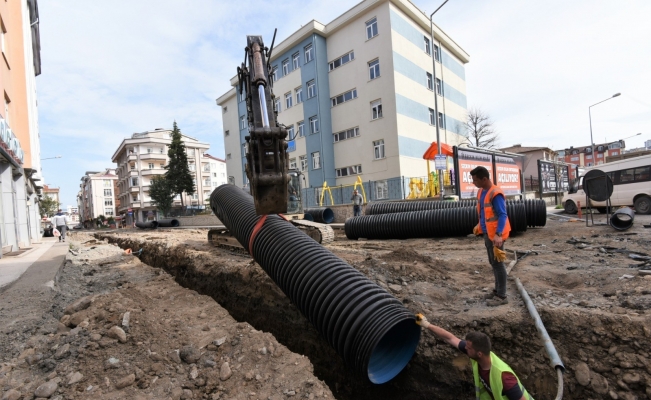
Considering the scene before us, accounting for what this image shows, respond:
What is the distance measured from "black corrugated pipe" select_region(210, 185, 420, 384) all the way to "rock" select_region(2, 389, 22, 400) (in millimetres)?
2369

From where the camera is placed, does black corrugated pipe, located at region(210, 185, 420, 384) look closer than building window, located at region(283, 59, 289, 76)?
Yes

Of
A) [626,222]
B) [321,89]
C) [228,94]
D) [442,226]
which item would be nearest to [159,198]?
[228,94]

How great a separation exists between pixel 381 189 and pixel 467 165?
21.1 feet

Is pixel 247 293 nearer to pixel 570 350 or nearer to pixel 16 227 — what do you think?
pixel 570 350

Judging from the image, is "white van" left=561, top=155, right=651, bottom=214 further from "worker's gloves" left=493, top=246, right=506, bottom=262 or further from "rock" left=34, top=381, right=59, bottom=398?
"rock" left=34, top=381, right=59, bottom=398

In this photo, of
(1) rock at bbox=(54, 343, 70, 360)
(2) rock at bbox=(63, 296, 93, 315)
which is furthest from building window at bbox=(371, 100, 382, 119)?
(1) rock at bbox=(54, 343, 70, 360)

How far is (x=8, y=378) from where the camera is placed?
9.09 ft

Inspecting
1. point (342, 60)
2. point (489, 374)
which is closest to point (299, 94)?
point (342, 60)

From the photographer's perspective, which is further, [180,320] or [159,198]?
[159,198]

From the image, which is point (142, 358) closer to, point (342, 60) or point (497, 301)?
point (497, 301)

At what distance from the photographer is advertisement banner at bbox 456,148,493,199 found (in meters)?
14.1

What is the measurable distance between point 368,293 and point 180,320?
2310 mm

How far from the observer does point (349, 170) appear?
82.0 feet

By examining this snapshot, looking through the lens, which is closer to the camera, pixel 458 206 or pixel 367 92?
pixel 458 206
